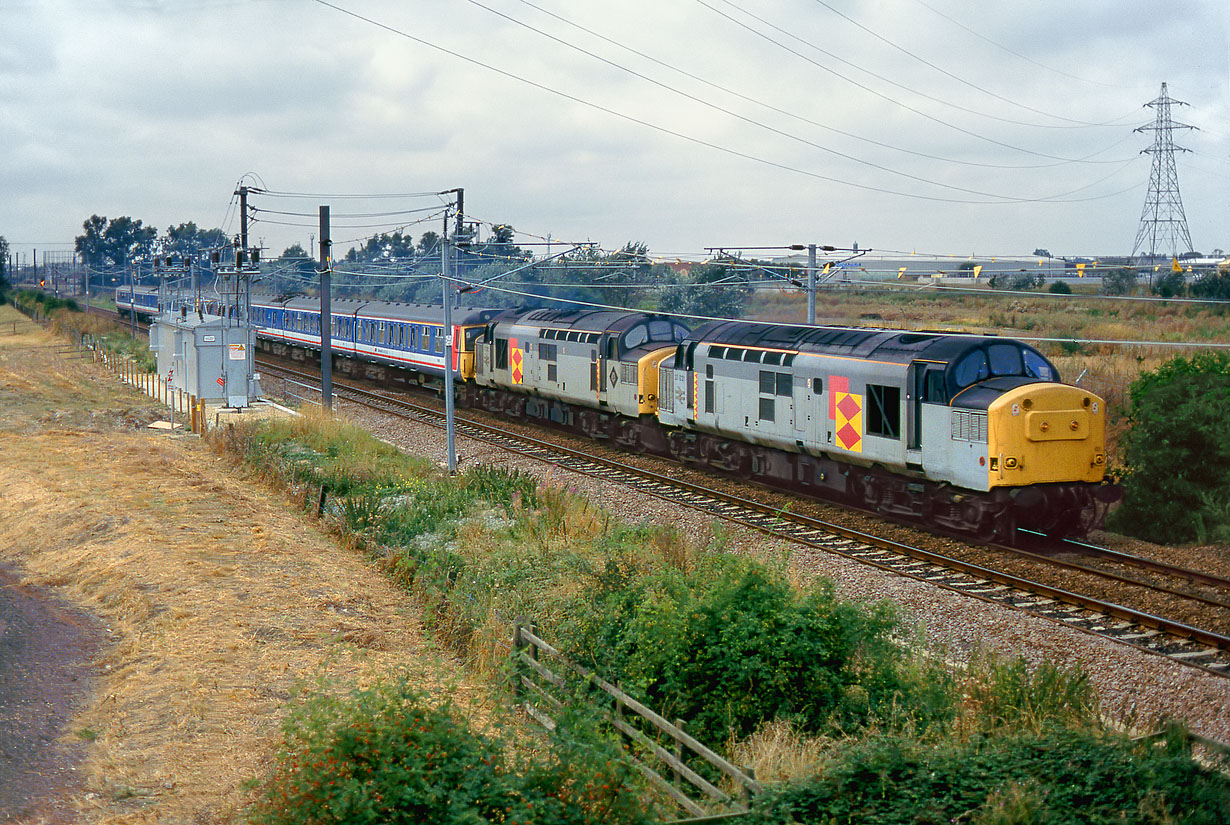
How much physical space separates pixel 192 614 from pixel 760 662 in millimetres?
9169

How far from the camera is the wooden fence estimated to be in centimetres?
862

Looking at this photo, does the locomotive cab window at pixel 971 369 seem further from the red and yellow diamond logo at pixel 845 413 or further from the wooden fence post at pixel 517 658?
the wooden fence post at pixel 517 658

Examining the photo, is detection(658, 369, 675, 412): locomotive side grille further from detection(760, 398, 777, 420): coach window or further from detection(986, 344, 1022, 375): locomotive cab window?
detection(986, 344, 1022, 375): locomotive cab window

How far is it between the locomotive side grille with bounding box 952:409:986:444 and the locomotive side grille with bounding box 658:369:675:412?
9554 millimetres

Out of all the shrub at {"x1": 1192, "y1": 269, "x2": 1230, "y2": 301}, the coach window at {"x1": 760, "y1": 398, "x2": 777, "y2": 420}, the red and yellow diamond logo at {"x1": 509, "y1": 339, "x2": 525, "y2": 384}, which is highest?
the shrub at {"x1": 1192, "y1": 269, "x2": 1230, "y2": 301}

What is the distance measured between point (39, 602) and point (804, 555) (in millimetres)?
12491

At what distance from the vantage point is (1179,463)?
2139cm

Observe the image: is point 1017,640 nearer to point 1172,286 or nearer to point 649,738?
point 649,738

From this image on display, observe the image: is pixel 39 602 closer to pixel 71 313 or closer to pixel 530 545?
pixel 530 545

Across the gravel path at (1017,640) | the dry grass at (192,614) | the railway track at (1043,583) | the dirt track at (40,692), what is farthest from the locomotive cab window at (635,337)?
the dirt track at (40,692)

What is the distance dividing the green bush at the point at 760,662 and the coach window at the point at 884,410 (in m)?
7.64

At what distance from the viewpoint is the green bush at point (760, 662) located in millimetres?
11047

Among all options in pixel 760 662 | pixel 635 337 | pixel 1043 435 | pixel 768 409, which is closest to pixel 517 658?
pixel 760 662

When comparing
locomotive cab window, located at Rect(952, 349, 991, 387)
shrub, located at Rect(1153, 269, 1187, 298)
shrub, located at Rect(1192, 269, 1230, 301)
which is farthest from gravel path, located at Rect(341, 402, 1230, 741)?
shrub, located at Rect(1153, 269, 1187, 298)
